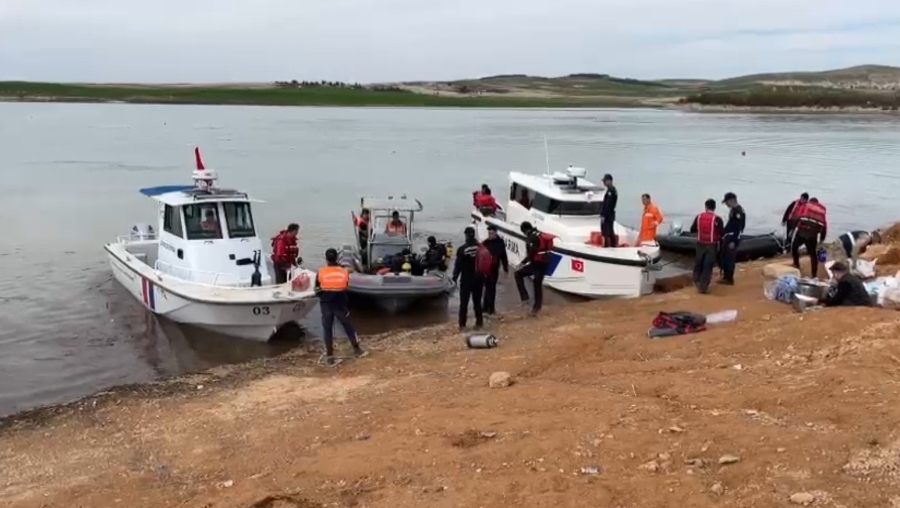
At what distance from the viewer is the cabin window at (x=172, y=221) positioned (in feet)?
48.8

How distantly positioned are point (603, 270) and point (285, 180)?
79.9 ft

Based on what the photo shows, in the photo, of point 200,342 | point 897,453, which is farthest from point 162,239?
point 897,453

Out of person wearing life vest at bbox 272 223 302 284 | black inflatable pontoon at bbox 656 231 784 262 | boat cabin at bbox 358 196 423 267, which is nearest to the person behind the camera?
person wearing life vest at bbox 272 223 302 284

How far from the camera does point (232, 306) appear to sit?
1363cm

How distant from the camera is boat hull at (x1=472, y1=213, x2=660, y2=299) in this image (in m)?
15.7

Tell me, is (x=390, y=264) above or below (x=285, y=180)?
above

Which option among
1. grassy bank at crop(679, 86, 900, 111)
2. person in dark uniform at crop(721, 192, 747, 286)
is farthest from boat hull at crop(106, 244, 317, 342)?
grassy bank at crop(679, 86, 900, 111)

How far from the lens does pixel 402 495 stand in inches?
258

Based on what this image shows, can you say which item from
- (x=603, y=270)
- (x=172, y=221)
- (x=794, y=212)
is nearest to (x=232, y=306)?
(x=172, y=221)

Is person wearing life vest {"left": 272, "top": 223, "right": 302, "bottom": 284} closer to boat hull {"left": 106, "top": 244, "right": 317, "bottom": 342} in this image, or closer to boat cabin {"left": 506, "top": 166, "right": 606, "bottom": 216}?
boat hull {"left": 106, "top": 244, "right": 317, "bottom": 342}

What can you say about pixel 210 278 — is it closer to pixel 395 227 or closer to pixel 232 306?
pixel 232 306

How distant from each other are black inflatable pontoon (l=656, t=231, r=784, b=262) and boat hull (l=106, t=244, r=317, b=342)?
10370 millimetres

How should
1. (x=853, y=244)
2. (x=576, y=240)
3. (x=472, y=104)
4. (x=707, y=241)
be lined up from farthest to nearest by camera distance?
1. (x=472, y=104)
2. (x=576, y=240)
3. (x=853, y=244)
4. (x=707, y=241)

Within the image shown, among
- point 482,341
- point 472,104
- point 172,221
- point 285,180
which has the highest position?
point 172,221
